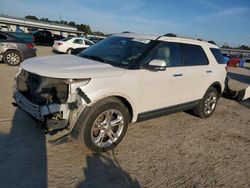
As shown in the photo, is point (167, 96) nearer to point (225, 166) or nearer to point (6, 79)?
point (225, 166)

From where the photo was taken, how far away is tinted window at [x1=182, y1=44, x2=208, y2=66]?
5062 millimetres

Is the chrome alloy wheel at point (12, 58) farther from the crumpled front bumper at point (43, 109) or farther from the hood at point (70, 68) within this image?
the crumpled front bumper at point (43, 109)

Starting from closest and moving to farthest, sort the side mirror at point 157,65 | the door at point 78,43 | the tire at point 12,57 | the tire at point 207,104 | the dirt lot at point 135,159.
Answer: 1. the dirt lot at point 135,159
2. the side mirror at point 157,65
3. the tire at point 207,104
4. the tire at point 12,57
5. the door at point 78,43

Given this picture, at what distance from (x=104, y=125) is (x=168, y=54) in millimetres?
1948

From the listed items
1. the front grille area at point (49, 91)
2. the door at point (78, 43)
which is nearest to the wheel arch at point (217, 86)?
the front grille area at point (49, 91)

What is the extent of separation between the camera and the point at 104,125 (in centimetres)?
381

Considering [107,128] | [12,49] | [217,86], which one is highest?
[12,49]

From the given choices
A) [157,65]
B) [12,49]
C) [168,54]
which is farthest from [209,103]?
[12,49]

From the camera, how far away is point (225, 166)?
384cm

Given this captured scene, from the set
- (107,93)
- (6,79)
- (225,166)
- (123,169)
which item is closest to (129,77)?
(107,93)

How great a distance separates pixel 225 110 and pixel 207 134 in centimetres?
250

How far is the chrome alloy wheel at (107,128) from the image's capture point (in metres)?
3.73

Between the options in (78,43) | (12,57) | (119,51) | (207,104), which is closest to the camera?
(119,51)

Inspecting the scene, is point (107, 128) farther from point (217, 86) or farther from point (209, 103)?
point (217, 86)
